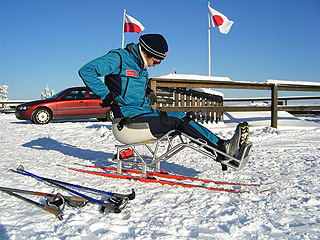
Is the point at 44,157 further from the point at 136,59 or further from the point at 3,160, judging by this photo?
the point at 136,59

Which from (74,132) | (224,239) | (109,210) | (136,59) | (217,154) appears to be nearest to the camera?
(224,239)

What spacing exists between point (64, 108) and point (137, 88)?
26.1 feet

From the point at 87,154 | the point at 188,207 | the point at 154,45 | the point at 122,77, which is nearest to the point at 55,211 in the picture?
the point at 188,207

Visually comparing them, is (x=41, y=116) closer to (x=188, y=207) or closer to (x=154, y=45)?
(x=154, y=45)

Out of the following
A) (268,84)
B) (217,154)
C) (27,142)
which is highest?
(268,84)

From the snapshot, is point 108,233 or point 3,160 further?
point 3,160

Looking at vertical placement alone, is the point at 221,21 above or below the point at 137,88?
above

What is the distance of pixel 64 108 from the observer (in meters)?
10.6

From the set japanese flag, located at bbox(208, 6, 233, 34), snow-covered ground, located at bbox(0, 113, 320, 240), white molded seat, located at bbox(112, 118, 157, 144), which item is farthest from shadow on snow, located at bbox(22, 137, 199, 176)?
japanese flag, located at bbox(208, 6, 233, 34)

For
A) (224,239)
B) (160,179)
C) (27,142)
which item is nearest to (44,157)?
(27,142)

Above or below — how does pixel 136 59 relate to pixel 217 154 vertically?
above

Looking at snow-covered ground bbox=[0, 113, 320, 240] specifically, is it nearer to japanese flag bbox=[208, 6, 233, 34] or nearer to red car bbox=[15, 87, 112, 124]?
red car bbox=[15, 87, 112, 124]

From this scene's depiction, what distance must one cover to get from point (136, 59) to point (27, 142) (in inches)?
175

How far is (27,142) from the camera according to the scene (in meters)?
6.55
